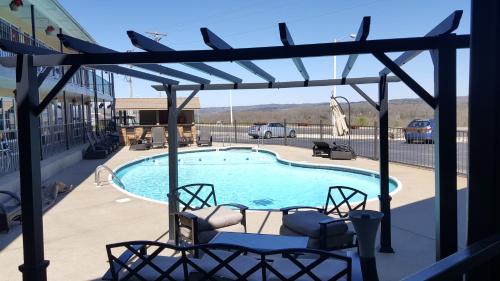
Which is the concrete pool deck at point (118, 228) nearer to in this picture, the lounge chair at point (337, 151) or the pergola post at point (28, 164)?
the pergola post at point (28, 164)

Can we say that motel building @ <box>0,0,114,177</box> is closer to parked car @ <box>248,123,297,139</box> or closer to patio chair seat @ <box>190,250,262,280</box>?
patio chair seat @ <box>190,250,262,280</box>

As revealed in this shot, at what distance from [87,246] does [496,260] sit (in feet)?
18.0

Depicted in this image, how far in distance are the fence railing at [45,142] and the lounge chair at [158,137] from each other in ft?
11.1

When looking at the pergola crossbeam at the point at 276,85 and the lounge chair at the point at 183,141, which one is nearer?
the pergola crossbeam at the point at 276,85

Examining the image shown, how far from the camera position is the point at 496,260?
6.92ft

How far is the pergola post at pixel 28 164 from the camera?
3873mm

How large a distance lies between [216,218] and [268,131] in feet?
79.2

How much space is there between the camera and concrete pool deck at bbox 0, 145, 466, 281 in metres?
5.27

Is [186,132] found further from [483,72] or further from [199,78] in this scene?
[483,72]

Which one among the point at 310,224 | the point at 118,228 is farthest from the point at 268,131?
the point at 310,224

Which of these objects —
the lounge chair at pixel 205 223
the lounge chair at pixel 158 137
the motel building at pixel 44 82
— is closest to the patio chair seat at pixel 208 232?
the lounge chair at pixel 205 223

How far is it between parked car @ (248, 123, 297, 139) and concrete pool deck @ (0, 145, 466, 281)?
17764mm

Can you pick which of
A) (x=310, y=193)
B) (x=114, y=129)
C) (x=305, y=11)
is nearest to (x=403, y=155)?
(x=310, y=193)

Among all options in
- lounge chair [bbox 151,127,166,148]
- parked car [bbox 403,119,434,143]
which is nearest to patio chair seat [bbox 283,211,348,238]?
lounge chair [bbox 151,127,166,148]
